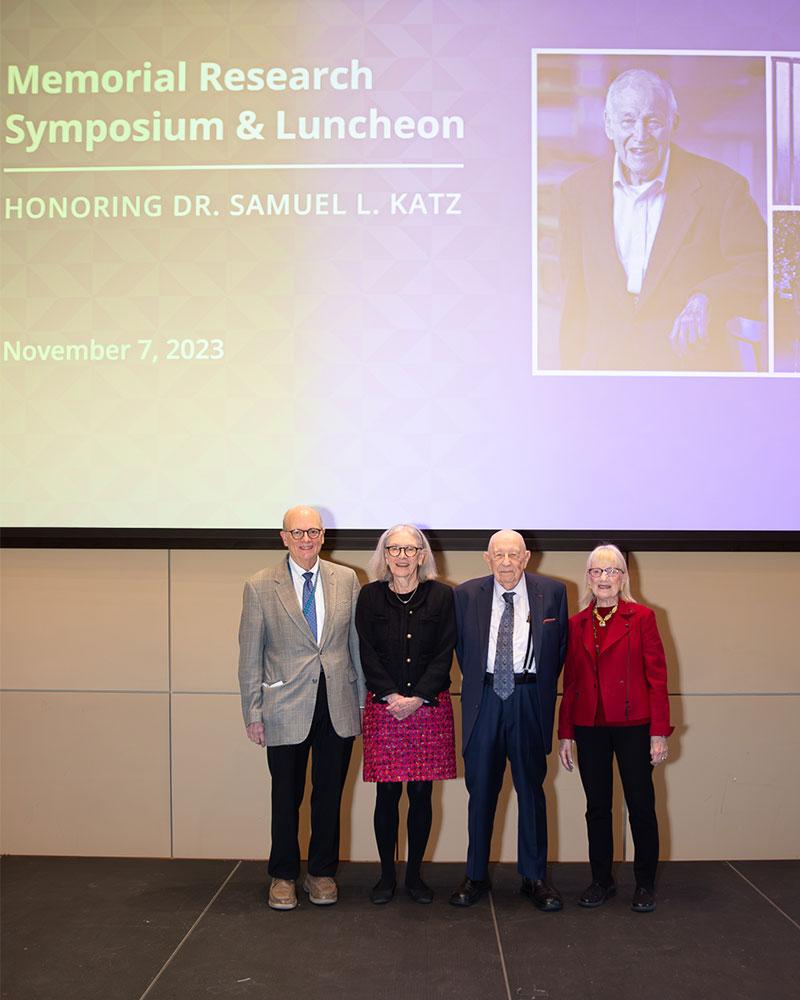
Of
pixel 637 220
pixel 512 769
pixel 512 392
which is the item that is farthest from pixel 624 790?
pixel 637 220

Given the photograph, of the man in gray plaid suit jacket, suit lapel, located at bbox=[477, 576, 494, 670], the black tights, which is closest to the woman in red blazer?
suit lapel, located at bbox=[477, 576, 494, 670]

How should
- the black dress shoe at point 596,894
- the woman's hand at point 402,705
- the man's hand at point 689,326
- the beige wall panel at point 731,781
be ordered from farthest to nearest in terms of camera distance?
1. the beige wall panel at point 731,781
2. the man's hand at point 689,326
3. the black dress shoe at point 596,894
4. the woman's hand at point 402,705

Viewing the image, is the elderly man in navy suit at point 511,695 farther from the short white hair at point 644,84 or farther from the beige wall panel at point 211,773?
the short white hair at point 644,84

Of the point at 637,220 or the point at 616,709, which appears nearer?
the point at 616,709

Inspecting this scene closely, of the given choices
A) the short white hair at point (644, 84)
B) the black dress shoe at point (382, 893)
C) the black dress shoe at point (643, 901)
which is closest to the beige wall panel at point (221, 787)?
the black dress shoe at point (382, 893)

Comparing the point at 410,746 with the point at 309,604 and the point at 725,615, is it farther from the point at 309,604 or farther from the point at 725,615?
the point at 725,615

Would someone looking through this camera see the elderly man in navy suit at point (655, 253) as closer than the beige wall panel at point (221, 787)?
Yes

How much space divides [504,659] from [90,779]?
2.15 m

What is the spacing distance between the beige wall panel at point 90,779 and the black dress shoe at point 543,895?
1750 mm

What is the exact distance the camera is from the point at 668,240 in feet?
14.0

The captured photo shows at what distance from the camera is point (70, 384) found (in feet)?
14.3

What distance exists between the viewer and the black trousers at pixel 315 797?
3795 mm

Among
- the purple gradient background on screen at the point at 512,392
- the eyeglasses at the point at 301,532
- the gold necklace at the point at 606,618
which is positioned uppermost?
the purple gradient background on screen at the point at 512,392

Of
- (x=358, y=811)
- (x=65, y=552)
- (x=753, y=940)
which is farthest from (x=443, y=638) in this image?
(x=65, y=552)
